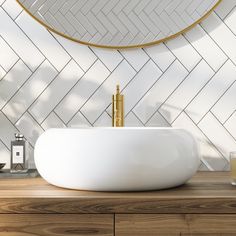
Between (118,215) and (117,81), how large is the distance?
732mm

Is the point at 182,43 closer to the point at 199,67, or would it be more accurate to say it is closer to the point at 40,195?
the point at 199,67

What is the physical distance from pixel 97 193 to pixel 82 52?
Answer: 0.74 meters

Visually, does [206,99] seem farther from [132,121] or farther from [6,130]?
[6,130]

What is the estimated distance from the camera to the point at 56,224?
108 cm

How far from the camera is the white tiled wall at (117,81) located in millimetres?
1660

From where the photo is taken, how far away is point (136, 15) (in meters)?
1.66

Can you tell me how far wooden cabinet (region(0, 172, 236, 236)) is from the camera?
1056 mm

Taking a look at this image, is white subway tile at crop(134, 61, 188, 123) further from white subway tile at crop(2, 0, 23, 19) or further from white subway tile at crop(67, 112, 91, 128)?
white subway tile at crop(2, 0, 23, 19)

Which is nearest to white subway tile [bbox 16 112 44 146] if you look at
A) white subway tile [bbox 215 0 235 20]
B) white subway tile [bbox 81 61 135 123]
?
white subway tile [bbox 81 61 135 123]

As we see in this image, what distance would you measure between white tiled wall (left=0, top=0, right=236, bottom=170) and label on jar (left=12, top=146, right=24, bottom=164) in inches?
5.8

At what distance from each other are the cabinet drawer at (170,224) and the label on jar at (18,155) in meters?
0.58

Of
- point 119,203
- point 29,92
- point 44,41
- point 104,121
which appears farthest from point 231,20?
point 119,203

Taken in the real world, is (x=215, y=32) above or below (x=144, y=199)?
above

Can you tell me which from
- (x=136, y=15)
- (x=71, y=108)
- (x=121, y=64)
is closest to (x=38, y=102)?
(x=71, y=108)
